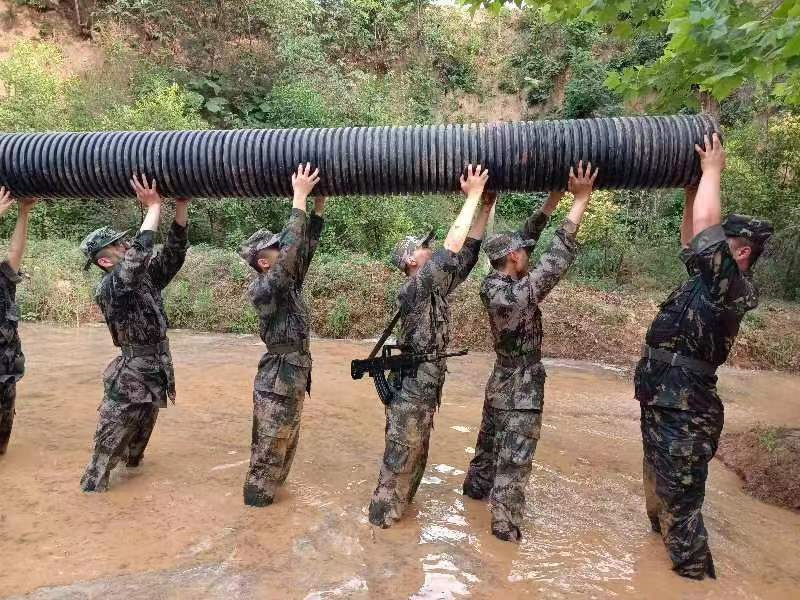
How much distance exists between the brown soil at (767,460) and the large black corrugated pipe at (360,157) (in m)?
2.92

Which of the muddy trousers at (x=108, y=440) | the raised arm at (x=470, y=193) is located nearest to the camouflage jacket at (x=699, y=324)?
the raised arm at (x=470, y=193)

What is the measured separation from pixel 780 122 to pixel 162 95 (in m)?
13.1

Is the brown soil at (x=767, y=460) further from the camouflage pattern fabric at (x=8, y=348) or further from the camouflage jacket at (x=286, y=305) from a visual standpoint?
the camouflage pattern fabric at (x=8, y=348)

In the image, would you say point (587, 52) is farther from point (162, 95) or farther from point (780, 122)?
point (162, 95)

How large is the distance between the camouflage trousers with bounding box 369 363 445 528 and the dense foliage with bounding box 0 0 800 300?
7.74 meters

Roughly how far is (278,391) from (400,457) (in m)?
0.89

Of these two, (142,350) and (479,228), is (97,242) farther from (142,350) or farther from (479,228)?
(479,228)

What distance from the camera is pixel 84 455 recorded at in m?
5.03

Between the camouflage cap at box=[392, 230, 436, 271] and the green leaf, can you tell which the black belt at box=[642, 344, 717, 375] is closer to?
the camouflage cap at box=[392, 230, 436, 271]

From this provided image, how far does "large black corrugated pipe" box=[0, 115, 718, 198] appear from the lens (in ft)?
11.1

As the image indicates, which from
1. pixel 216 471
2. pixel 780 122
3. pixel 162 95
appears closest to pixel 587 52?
pixel 780 122

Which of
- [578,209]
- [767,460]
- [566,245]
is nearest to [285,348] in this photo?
A: [566,245]

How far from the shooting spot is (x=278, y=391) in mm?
4074

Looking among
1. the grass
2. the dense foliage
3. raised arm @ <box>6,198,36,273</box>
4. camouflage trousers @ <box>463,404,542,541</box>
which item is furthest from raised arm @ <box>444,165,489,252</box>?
the dense foliage
